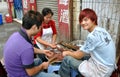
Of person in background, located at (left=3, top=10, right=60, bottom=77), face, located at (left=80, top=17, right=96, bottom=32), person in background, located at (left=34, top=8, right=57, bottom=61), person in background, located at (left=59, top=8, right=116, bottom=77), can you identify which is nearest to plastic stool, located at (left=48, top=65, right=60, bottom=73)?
person in background, located at (left=34, top=8, right=57, bottom=61)

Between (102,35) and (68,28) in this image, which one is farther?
(68,28)

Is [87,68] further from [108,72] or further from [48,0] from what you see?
[48,0]

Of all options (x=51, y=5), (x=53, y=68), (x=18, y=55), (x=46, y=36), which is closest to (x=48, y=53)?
(x=53, y=68)

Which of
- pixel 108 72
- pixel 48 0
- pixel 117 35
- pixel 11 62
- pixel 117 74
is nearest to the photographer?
pixel 11 62

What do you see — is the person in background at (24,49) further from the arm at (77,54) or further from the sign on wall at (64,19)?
the sign on wall at (64,19)

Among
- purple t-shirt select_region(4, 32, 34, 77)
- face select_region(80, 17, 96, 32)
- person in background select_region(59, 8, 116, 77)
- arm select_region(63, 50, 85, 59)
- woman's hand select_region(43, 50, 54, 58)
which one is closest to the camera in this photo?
purple t-shirt select_region(4, 32, 34, 77)

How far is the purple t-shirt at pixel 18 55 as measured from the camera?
8.85 feet

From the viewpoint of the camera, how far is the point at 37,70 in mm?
2918

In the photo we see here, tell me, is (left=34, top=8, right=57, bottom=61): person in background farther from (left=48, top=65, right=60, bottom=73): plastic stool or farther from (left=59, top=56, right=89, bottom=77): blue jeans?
(left=59, top=56, right=89, bottom=77): blue jeans

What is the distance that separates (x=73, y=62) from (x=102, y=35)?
80 centimetres

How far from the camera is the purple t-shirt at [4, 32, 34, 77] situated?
2697 millimetres

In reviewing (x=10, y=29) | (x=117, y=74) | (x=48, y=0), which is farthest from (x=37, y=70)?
(x=10, y=29)

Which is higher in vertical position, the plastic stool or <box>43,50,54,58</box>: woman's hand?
<box>43,50,54,58</box>: woman's hand

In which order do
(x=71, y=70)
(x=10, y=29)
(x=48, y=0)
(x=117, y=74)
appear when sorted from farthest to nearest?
1. (x=10, y=29)
2. (x=48, y=0)
3. (x=71, y=70)
4. (x=117, y=74)
